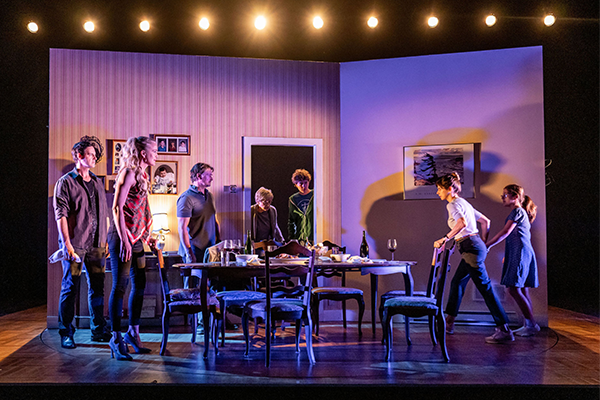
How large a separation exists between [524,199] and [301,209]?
8.46ft

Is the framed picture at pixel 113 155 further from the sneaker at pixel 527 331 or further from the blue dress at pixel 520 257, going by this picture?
the sneaker at pixel 527 331

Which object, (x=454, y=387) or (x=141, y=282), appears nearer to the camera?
(x=454, y=387)

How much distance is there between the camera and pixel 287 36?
6.23 meters

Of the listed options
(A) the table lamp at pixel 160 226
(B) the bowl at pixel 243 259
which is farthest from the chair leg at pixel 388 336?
(A) the table lamp at pixel 160 226

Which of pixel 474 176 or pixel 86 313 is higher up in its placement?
pixel 474 176

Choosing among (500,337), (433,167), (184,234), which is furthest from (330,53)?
(500,337)

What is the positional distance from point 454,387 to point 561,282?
588cm

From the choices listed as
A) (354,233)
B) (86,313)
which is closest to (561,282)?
(354,233)

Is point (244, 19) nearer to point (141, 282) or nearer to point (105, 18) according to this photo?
point (105, 18)

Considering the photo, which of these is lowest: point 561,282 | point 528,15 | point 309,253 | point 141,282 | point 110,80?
point 561,282

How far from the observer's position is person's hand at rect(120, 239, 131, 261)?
3504mm

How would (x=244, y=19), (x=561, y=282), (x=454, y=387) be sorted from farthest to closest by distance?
(x=561, y=282), (x=244, y=19), (x=454, y=387)

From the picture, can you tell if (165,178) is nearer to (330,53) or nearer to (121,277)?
(121,277)

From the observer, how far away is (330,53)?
267 inches
